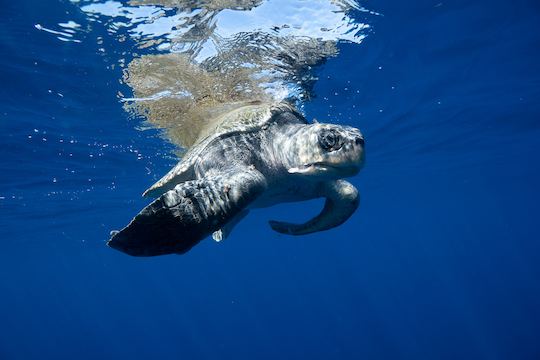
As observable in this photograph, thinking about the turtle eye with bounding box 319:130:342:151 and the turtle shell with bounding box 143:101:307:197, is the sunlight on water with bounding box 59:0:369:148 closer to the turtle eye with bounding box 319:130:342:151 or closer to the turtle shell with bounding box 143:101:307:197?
the turtle shell with bounding box 143:101:307:197

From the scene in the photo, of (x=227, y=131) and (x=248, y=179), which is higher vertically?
(x=248, y=179)

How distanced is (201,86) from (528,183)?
166 ft

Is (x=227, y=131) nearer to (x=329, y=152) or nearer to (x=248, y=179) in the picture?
(x=248, y=179)

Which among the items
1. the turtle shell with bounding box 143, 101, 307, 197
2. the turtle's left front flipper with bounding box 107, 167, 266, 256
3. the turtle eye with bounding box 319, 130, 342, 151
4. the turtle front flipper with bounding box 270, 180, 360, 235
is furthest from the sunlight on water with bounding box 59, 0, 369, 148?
the turtle's left front flipper with bounding box 107, 167, 266, 256

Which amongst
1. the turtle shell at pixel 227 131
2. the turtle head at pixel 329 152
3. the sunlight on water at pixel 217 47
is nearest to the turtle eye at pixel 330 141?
the turtle head at pixel 329 152

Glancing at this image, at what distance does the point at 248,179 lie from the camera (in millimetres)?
4211

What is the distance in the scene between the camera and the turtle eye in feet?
15.1

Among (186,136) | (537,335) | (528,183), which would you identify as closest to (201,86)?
(186,136)

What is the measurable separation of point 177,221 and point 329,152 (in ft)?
7.09

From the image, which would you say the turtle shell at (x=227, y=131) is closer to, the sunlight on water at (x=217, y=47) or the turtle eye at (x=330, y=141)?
the turtle eye at (x=330, y=141)

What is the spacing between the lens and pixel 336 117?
14.1m

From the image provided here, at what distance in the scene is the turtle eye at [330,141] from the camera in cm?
459

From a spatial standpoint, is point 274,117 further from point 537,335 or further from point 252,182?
point 537,335

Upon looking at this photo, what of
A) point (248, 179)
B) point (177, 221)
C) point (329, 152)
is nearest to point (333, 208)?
point (329, 152)
